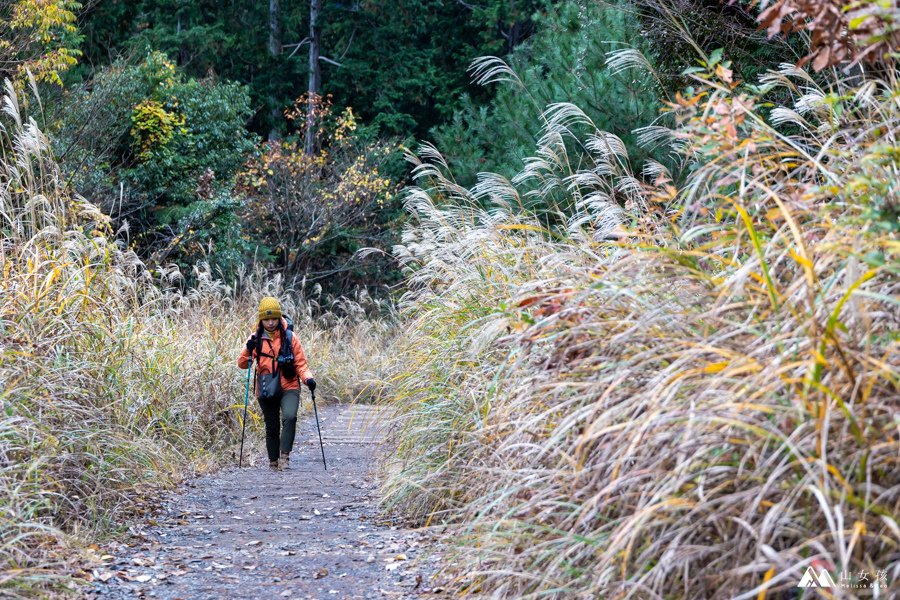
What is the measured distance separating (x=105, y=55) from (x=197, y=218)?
547 inches

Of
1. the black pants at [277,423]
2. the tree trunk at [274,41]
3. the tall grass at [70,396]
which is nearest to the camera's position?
the tall grass at [70,396]

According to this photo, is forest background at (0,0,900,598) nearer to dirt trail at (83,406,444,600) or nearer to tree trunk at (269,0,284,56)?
dirt trail at (83,406,444,600)

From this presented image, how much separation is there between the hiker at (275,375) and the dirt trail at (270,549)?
2.97 feet

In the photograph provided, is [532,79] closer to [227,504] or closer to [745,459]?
[227,504]

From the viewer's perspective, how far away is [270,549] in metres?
4.68

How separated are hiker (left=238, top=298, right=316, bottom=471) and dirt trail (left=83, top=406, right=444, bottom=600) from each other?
90 cm

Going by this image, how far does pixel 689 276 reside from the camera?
3205mm

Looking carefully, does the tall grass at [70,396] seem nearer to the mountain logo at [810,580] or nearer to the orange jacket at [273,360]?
the orange jacket at [273,360]

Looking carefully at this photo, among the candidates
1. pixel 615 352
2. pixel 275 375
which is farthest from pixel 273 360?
pixel 615 352

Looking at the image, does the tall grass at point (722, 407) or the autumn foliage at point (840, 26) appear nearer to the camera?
the tall grass at point (722, 407)

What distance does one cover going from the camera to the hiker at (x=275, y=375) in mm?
7918

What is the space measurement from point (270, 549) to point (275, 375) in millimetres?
3410

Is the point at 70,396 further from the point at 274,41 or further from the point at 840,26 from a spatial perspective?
the point at 274,41

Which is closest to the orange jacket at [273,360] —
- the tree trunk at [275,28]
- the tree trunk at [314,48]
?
the tree trunk at [314,48]
